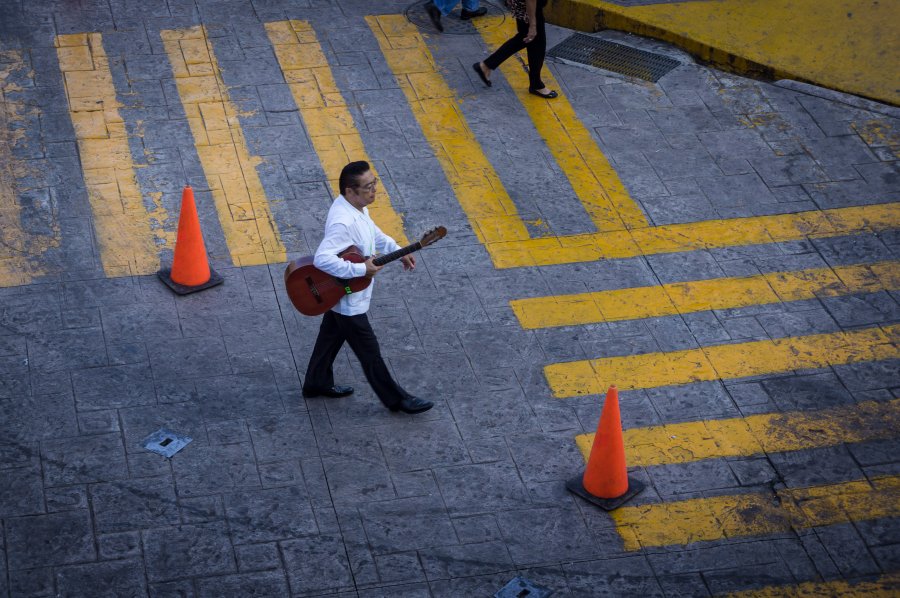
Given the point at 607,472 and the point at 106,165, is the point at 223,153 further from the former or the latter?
the point at 607,472

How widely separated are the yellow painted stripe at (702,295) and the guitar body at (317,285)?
1.85 meters

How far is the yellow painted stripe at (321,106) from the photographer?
33.5 feet

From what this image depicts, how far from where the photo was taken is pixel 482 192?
10.4 m

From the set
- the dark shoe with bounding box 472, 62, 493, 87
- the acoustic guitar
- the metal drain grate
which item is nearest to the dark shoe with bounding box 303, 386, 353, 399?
the acoustic guitar

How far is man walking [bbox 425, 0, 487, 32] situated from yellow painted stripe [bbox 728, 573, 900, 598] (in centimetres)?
756

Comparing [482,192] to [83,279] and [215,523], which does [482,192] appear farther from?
[215,523]

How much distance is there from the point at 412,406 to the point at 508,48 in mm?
4705

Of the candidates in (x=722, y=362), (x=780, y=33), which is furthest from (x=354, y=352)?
(x=780, y=33)

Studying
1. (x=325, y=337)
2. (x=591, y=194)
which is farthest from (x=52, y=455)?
(x=591, y=194)

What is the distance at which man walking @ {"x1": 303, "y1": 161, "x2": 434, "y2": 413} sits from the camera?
738 cm

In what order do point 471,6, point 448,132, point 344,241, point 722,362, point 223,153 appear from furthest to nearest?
point 471,6, point 448,132, point 223,153, point 722,362, point 344,241

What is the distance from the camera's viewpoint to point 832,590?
22.8 feet

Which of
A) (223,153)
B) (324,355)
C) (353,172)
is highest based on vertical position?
(353,172)

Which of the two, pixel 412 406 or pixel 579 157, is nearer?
pixel 412 406
